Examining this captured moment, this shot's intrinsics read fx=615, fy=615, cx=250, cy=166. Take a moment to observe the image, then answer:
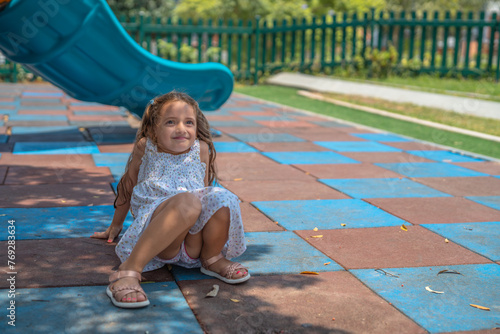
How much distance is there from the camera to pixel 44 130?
27.2 feet

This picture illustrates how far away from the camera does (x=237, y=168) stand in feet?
20.4

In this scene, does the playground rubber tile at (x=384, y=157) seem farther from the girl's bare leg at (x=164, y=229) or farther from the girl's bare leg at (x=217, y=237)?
the girl's bare leg at (x=164, y=229)

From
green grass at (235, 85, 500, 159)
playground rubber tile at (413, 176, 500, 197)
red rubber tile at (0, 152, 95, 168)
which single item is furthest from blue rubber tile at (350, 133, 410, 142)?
red rubber tile at (0, 152, 95, 168)

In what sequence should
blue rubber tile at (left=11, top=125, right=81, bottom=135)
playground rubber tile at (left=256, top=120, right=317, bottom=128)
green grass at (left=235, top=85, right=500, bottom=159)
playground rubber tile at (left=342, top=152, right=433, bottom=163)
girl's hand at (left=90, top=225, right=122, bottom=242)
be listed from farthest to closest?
1. playground rubber tile at (left=256, top=120, right=317, bottom=128)
2. blue rubber tile at (left=11, top=125, right=81, bottom=135)
3. green grass at (left=235, top=85, right=500, bottom=159)
4. playground rubber tile at (left=342, top=152, right=433, bottom=163)
5. girl's hand at (left=90, top=225, right=122, bottom=242)

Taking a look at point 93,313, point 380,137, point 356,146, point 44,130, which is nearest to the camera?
point 93,313

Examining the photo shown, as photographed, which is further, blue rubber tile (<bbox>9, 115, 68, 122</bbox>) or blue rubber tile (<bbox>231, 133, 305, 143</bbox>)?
blue rubber tile (<bbox>9, 115, 68, 122</bbox>)

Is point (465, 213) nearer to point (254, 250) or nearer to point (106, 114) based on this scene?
point (254, 250)

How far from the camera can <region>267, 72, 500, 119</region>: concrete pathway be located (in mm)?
10320

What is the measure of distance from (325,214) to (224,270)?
1.61 metres

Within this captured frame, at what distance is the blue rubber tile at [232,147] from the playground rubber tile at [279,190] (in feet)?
5.24

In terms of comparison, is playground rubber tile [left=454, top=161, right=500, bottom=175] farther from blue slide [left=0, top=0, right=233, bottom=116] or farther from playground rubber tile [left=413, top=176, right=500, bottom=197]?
blue slide [left=0, top=0, right=233, bottom=116]

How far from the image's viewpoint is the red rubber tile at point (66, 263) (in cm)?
301

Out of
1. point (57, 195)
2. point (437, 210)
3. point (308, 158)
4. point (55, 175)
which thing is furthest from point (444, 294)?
point (308, 158)

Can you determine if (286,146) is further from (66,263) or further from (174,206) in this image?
(174,206)
